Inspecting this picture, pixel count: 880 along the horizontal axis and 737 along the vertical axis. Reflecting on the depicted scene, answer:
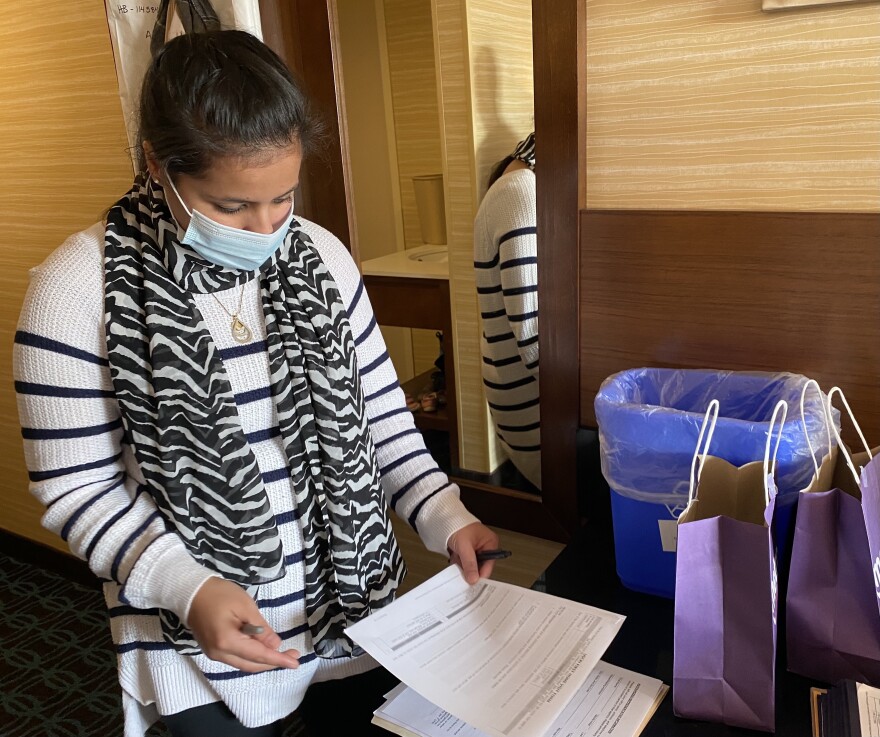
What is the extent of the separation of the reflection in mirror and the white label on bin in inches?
14.5

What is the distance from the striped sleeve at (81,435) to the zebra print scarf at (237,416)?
0.03m

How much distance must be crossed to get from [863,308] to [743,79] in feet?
1.15

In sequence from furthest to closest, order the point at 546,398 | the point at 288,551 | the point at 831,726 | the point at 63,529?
the point at 546,398
the point at 288,551
the point at 63,529
the point at 831,726

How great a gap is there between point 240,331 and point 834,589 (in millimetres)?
790

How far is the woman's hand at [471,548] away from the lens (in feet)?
3.50

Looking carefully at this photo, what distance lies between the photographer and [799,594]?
87 centimetres


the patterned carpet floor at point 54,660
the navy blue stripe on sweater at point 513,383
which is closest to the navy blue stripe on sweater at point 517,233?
the navy blue stripe on sweater at point 513,383

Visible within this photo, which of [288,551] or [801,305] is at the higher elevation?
[801,305]

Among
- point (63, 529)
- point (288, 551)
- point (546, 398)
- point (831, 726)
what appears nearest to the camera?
point (831, 726)

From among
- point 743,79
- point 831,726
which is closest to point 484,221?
point 743,79

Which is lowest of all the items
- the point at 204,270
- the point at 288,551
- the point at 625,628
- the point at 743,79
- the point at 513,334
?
the point at 625,628

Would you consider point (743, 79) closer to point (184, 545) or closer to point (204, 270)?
point (204, 270)

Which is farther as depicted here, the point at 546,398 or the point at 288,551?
the point at 546,398

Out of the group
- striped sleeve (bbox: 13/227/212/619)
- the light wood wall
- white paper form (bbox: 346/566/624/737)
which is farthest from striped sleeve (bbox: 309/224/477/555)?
the light wood wall
